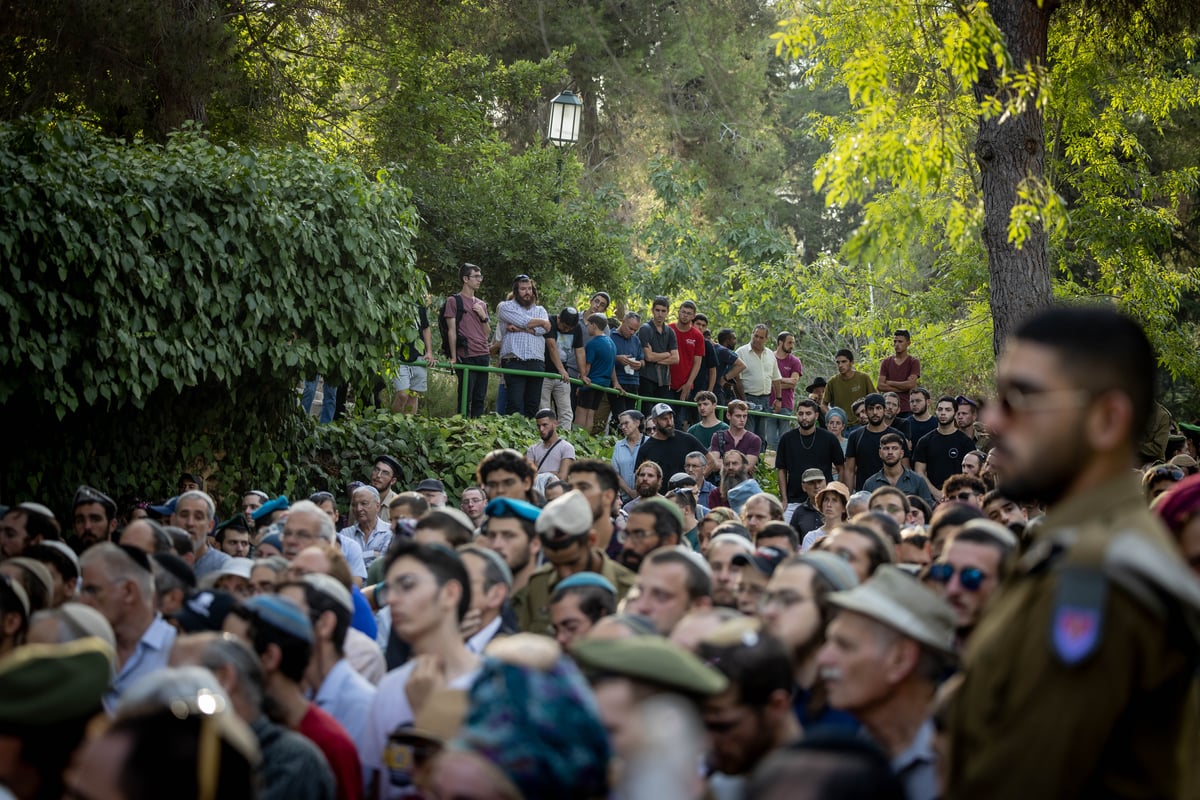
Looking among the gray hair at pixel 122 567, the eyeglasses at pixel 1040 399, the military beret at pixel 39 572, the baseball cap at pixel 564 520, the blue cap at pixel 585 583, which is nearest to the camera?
the eyeglasses at pixel 1040 399

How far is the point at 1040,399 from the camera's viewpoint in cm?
297

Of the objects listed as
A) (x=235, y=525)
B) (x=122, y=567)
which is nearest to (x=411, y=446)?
(x=235, y=525)

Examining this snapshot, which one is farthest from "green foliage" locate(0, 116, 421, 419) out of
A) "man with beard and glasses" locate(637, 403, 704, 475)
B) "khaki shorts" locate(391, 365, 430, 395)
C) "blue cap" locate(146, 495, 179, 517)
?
"khaki shorts" locate(391, 365, 430, 395)

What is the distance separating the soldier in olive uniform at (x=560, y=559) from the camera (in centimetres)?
698

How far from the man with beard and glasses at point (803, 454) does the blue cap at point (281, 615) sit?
32.4 ft

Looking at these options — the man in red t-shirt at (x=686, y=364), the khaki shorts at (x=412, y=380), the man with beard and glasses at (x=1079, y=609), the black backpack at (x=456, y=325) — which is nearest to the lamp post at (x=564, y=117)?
the man in red t-shirt at (x=686, y=364)

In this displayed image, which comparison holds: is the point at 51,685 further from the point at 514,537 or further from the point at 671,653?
the point at 514,537

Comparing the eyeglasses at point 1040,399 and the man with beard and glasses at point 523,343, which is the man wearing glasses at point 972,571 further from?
the man with beard and glasses at point 523,343

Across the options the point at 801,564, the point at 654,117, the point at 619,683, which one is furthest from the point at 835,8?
the point at 654,117

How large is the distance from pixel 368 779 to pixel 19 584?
2161 millimetres

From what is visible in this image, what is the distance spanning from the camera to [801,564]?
204 inches

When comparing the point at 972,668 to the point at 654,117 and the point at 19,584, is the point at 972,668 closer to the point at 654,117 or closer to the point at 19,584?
the point at 19,584

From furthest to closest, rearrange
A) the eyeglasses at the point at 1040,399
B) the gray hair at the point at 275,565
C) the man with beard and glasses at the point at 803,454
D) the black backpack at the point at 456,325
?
1. the black backpack at the point at 456,325
2. the man with beard and glasses at the point at 803,454
3. the gray hair at the point at 275,565
4. the eyeglasses at the point at 1040,399

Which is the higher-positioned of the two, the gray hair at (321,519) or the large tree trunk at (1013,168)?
the large tree trunk at (1013,168)
